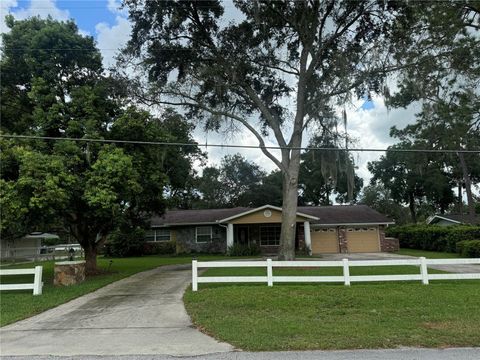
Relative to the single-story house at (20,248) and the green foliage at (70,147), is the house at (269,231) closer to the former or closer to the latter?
the green foliage at (70,147)

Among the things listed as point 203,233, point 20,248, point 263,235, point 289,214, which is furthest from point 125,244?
point 289,214

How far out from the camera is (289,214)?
63.1 ft

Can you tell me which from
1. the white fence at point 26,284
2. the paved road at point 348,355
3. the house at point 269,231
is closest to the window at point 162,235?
the house at point 269,231

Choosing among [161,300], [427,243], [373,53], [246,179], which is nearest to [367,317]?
[161,300]

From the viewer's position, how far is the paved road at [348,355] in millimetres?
5969

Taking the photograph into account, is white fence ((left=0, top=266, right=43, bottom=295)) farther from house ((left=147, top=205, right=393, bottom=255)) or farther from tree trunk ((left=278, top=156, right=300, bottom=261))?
house ((left=147, top=205, right=393, bottom=255))

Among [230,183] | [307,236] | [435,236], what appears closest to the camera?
[435,236]

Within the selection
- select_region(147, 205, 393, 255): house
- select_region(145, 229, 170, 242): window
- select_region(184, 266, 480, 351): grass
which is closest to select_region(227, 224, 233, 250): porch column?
select_region(147, 205, 393, 255): house

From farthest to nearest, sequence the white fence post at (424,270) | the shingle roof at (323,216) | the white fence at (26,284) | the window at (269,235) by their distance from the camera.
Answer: the window at (269,235) → the shingle roof at (323,216) → the white fence at (26,284) → the white fence post at (424,270)

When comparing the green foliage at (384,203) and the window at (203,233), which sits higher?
the green foliage at (384,203)

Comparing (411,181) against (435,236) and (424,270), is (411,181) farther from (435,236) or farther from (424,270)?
(424,270)

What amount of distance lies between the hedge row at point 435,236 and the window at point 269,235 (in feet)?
33.0

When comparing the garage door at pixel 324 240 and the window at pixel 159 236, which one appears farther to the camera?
the window at pixel 159 236

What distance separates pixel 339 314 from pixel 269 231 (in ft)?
71.9
